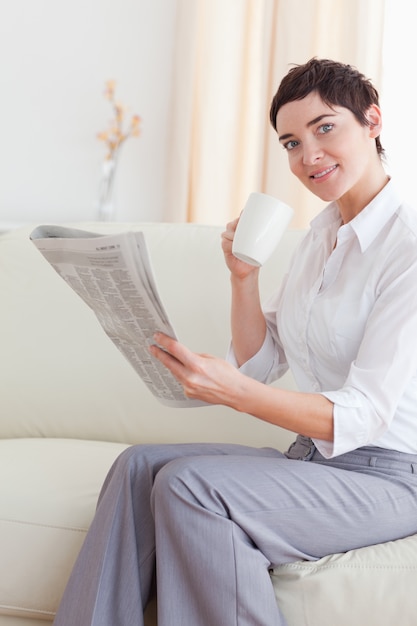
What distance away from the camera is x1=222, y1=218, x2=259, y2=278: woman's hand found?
1409 millimetres

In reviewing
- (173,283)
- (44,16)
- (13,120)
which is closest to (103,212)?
(13,120)

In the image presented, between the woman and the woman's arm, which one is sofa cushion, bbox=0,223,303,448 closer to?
the woman

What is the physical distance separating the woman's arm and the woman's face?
1.29 feet

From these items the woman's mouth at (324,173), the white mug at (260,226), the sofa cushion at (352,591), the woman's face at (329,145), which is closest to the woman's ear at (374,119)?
the woman's face at (329,145)

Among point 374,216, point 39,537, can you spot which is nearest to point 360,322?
point 374,216

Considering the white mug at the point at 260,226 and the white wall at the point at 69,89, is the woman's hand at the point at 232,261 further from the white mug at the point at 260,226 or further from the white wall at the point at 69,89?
the white wall at the point at 69,89

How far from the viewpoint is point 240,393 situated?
1150 mm

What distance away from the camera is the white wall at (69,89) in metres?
2.93

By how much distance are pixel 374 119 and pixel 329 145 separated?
0.11 m

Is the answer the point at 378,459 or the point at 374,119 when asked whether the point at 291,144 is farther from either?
the point at 378,459

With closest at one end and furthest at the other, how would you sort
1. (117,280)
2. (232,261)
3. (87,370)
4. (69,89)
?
1. (117,280)
2. (232,261)
3. (87,370)
4. (69,89)

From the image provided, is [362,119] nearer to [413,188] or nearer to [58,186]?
[413,188]

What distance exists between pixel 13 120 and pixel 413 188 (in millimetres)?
1432

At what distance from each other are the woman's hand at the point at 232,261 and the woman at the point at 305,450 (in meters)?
0.01
